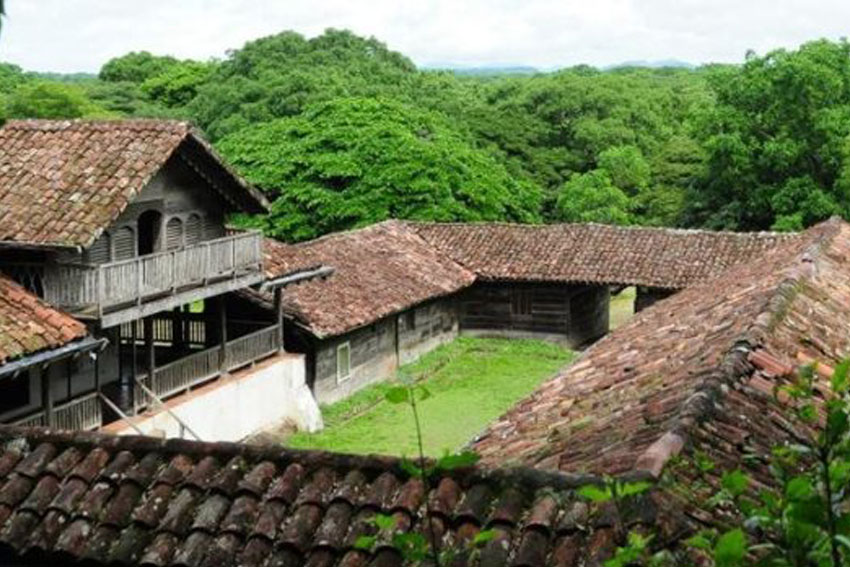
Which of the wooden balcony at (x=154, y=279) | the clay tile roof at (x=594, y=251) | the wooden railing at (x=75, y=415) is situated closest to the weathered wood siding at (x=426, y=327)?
the clay tile roof at (x=594, y=251)

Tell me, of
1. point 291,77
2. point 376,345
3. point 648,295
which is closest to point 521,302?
point 648,295

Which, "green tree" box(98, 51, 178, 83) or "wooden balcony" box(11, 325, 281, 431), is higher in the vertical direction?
"green tree" box(98, 51, 178, 83)

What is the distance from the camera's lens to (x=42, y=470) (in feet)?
23.1

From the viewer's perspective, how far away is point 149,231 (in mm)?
21891

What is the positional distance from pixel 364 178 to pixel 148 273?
64.8ft

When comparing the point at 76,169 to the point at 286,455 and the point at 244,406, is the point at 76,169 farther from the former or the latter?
the point at 286,455

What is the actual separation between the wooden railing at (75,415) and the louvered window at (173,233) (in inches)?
146

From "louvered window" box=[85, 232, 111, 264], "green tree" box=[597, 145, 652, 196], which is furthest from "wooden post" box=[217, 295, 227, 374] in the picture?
"green tree" box=[597, 145, 652, 196]

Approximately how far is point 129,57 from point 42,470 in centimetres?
8857

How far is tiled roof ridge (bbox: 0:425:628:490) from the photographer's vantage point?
5898 mm

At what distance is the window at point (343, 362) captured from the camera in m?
27.3

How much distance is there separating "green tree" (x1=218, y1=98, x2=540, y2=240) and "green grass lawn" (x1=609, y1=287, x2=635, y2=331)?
5.21 m

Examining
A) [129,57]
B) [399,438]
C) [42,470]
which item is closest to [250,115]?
[399,438]

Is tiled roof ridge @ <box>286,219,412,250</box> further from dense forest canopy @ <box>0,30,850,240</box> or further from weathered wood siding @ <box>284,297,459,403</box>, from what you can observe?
dense forest canopy @ <box>0,30,850,240</box>
